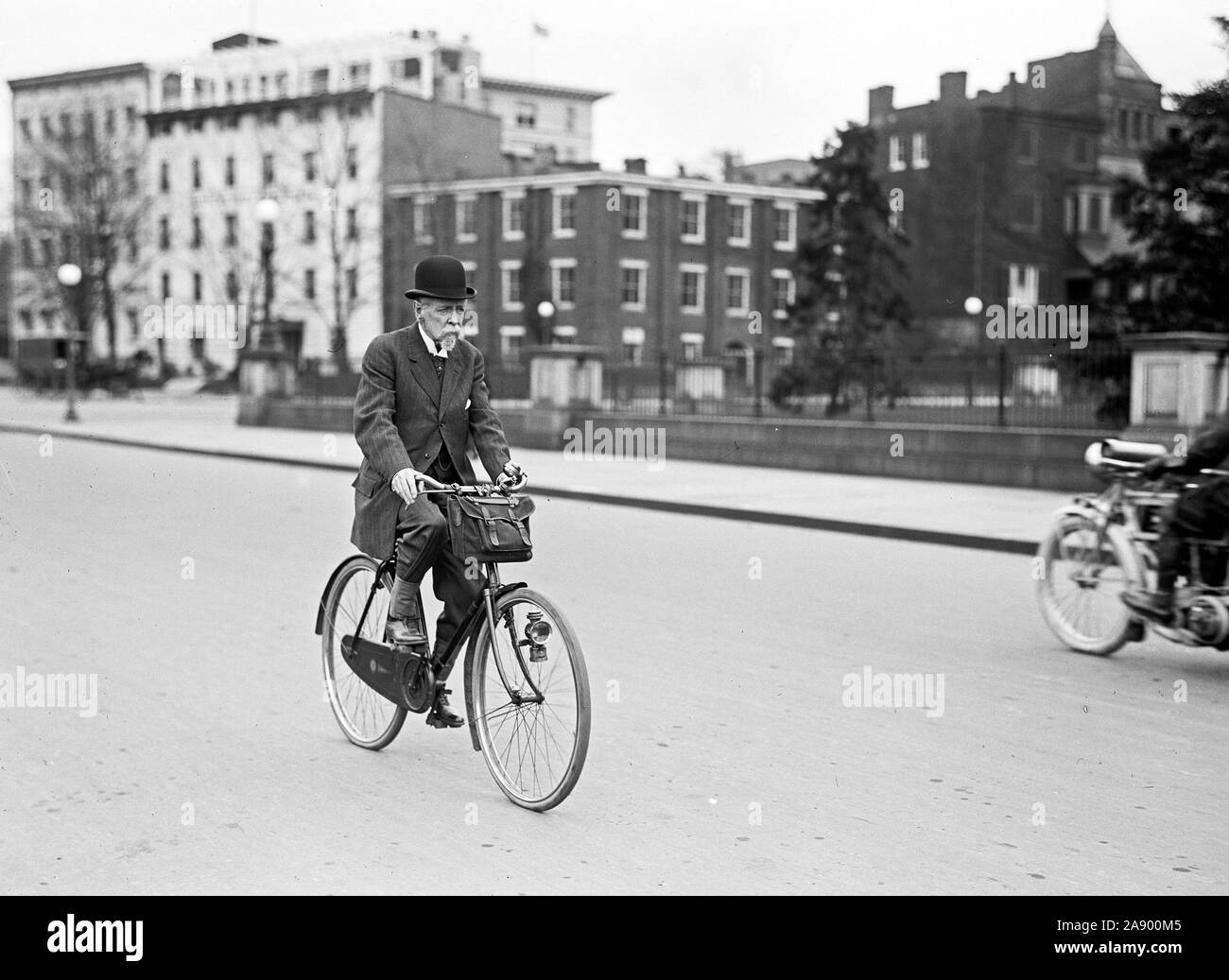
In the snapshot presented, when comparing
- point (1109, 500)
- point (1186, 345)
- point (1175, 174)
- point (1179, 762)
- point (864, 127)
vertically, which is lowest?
point (1179, 762)

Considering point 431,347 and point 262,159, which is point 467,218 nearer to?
point 262,159

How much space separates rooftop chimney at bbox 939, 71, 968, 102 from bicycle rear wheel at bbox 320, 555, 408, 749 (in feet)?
221

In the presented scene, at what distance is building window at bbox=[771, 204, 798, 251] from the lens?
7050 cm

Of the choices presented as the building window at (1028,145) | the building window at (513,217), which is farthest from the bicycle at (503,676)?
the building window at (1028,145)

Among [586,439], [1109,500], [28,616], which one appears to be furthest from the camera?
[586,439]

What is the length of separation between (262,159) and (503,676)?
7883 cm

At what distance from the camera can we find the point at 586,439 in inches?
1106

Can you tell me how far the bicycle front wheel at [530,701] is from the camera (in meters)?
5.36

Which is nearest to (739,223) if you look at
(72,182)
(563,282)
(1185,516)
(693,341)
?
(693,341)

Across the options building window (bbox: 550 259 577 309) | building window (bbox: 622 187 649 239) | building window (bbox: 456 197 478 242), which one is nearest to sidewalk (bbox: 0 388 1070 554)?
Answer: building window (bbox: 550 259 577 309)
